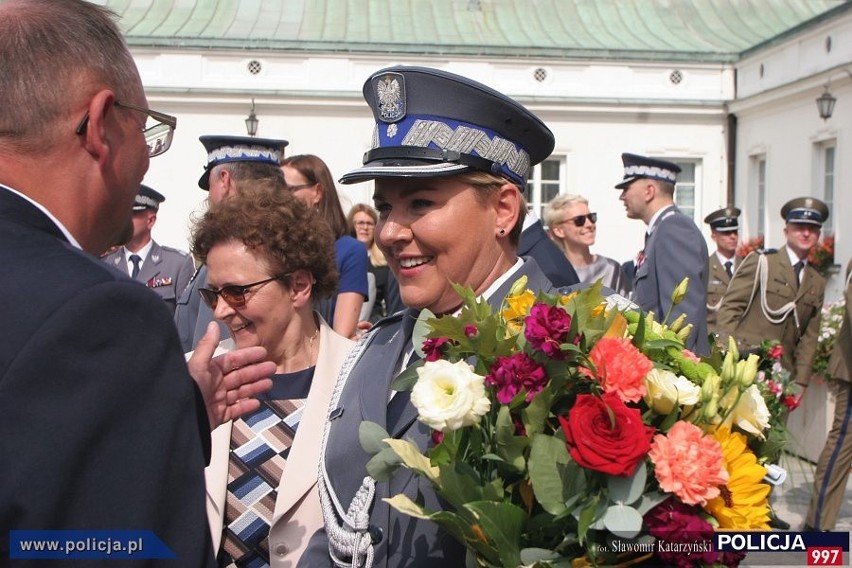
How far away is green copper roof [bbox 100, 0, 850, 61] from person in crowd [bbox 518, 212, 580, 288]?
57.9ft

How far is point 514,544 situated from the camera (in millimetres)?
1796

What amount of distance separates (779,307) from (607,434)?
6.46 meters

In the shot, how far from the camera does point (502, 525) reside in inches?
70.0

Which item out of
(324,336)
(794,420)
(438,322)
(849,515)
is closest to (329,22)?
(794,420)

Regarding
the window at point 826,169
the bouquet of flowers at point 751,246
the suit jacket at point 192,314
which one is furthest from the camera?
the bouquet of flowers at point 751,246

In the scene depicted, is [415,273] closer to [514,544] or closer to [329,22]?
[514,544]

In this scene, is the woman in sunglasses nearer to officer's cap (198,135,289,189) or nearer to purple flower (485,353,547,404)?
purple flower (485,353,547,404)

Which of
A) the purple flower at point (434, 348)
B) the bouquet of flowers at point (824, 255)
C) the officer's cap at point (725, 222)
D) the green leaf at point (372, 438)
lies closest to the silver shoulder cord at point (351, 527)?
the green leaf at point (372, 438)

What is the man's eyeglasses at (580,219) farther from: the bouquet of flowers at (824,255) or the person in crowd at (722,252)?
the bouquet of flowers at (824,255)

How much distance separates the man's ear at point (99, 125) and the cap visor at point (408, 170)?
84cm

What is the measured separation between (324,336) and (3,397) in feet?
6.82

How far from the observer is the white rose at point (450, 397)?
5.82ft

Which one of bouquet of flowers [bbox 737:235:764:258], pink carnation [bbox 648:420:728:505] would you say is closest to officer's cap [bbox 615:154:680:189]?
pink carnation [bbox 648:420:728:505]

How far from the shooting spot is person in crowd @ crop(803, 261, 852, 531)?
6.61 m
